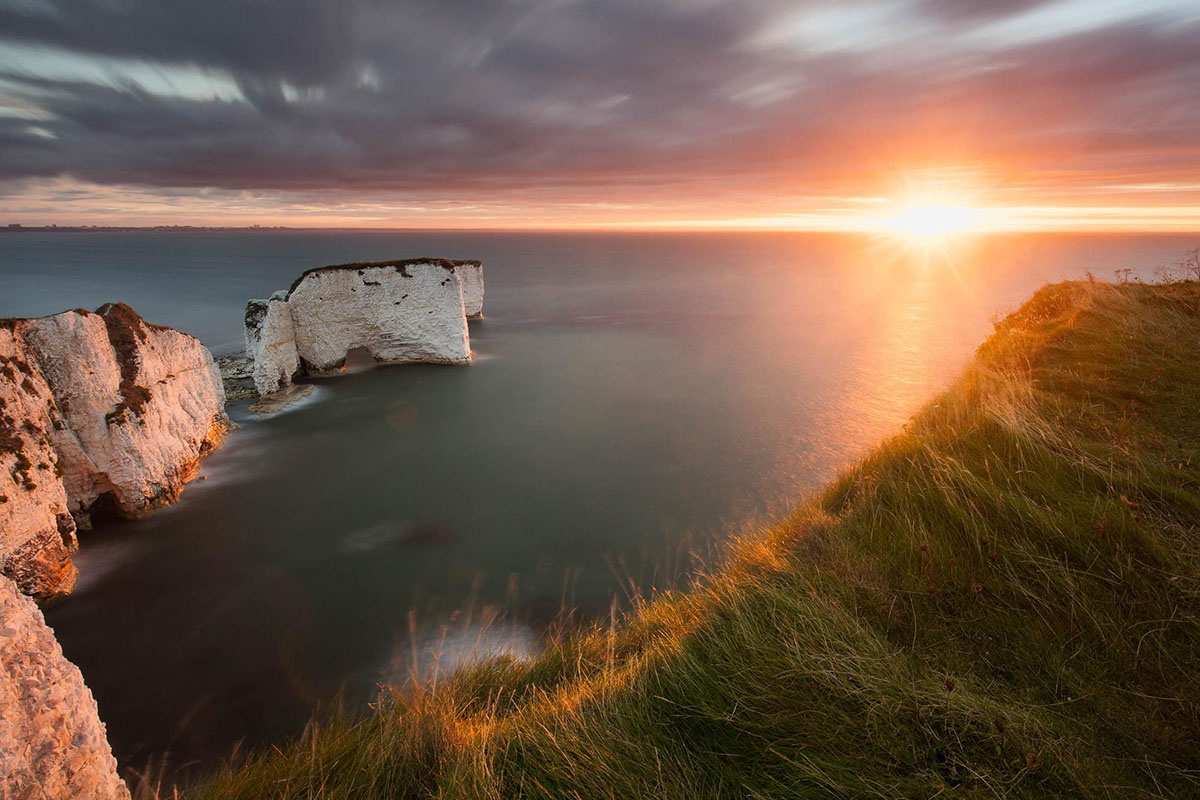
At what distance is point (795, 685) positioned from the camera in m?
2.93

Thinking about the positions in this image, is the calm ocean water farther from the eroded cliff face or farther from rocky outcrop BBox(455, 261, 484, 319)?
rocky outcrop BBox(455, 261, 484, 319)

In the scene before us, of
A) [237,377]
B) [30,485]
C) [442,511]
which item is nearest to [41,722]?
[30,485]

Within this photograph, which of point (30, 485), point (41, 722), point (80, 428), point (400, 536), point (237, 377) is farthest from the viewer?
point (237, 377)

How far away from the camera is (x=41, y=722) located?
3.07 m

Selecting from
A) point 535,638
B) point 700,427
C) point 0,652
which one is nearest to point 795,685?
point 0,652

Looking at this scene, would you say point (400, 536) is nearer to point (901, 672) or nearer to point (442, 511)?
point (442, 511)

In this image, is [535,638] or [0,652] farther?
[535,638]

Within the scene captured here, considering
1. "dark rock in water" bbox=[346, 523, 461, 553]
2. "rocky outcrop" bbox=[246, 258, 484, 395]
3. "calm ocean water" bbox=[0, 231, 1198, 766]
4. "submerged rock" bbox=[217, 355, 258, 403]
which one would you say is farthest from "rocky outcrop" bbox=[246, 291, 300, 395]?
"dark rock in water" bbox=[346, 523, 461, 553]

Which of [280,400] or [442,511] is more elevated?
[280,400]

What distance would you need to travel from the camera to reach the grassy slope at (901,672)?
7.91 feet

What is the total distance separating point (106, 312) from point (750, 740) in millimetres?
13527

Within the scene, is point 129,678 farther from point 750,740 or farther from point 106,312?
point 750,740

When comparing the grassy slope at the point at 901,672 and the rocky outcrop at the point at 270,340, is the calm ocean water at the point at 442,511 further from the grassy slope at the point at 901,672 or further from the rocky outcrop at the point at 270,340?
the grassy slope at the point at 901,672

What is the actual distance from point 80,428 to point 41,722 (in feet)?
27.6
